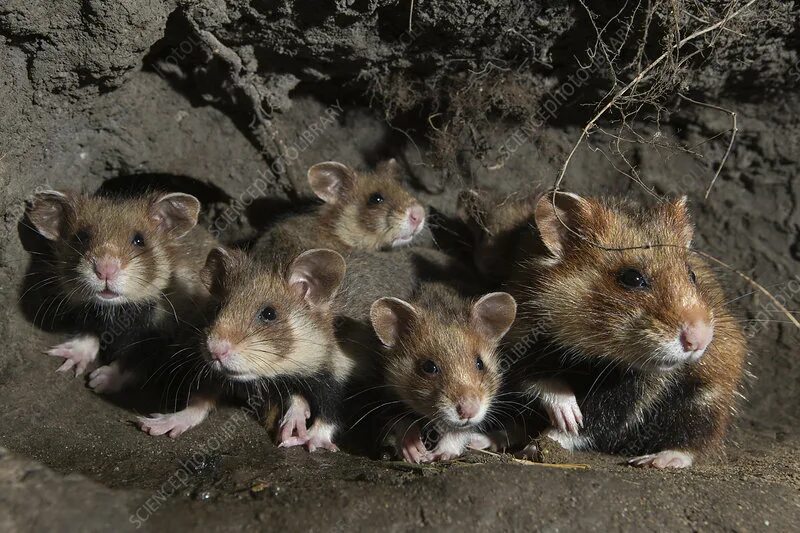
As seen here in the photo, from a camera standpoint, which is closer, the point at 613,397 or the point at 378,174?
the point at 613,397

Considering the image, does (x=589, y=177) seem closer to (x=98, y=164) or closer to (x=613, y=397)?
(x=613, y=397)

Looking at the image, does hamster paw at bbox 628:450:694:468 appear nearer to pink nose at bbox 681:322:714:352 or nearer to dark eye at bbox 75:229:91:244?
pink nose at bbox 681:322:714:352

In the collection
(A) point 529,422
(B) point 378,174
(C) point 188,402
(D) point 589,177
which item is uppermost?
(D) point 589,177

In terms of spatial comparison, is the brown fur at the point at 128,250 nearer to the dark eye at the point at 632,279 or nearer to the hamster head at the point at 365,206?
the hamster head at the point at 365,206

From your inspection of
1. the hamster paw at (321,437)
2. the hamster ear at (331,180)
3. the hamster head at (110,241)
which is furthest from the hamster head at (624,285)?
the hamster head at (110,241)

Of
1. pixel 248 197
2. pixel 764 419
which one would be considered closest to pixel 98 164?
pixel 248 197

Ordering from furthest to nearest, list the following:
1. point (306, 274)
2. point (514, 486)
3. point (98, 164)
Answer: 1. point (98, 164)
2. point (306, 274)
3. point (514, 486)

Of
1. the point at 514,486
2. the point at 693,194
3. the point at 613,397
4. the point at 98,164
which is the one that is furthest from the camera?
the point at 693,194
